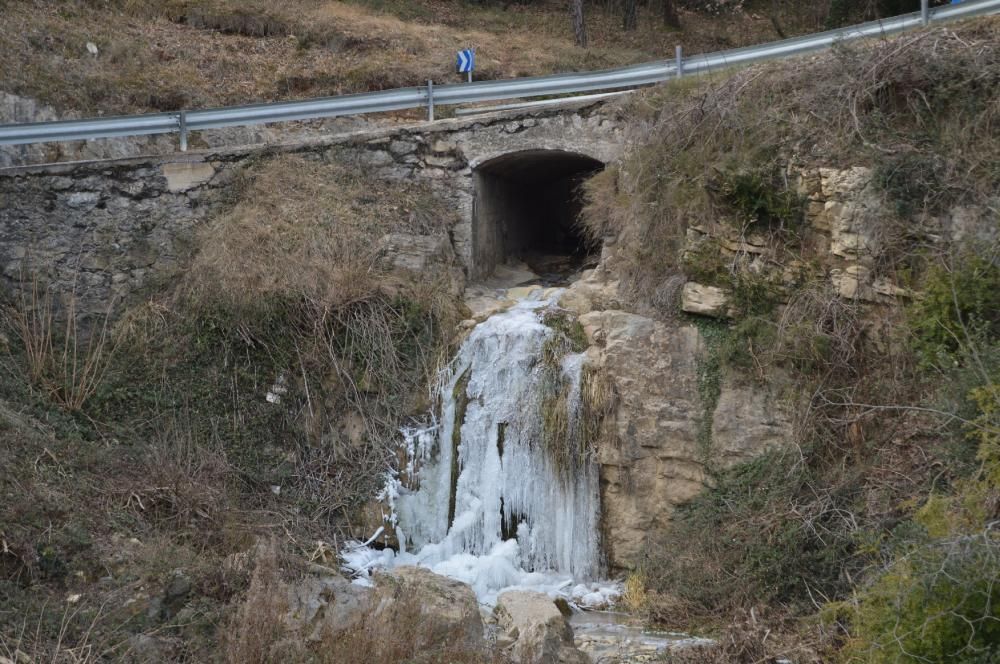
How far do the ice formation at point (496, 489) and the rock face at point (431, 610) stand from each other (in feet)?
4.67

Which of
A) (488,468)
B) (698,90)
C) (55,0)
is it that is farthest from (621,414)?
(55,0)

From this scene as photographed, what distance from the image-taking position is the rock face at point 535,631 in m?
7.49

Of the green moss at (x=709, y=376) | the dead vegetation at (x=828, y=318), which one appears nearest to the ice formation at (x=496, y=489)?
the dead vegetation at (x=828, y=318)

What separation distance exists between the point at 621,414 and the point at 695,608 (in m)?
2.30

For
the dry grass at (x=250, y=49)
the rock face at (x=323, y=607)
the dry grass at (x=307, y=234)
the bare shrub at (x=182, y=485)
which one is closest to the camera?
the rock face at (x=323, y=607)

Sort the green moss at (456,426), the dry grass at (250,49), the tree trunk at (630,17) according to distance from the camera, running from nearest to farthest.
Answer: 1. the green moss at (456,426)
2. the dry grass at (250,49)
3. the tree trunk at (630,17)

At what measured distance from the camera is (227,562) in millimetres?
8164

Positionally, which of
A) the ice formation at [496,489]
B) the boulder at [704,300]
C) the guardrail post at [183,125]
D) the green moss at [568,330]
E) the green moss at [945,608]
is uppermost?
the guardrail post at [183,125]

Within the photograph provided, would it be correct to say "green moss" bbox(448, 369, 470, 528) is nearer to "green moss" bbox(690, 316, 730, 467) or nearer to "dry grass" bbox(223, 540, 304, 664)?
"green moss" bbox(690, 316, 730, 467)

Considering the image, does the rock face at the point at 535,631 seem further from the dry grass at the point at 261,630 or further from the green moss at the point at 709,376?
the green moss at the point at 709,376

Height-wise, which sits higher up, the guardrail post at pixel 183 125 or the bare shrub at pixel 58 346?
the guardrail post at pixel 183 125

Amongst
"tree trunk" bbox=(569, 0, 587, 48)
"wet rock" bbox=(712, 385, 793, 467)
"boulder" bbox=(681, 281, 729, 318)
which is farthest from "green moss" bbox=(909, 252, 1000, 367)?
"tree trunk" bbox=(569, 0, 587, 48)

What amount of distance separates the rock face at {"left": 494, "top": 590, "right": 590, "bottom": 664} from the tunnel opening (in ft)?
19.4

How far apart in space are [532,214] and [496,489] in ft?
24.2
